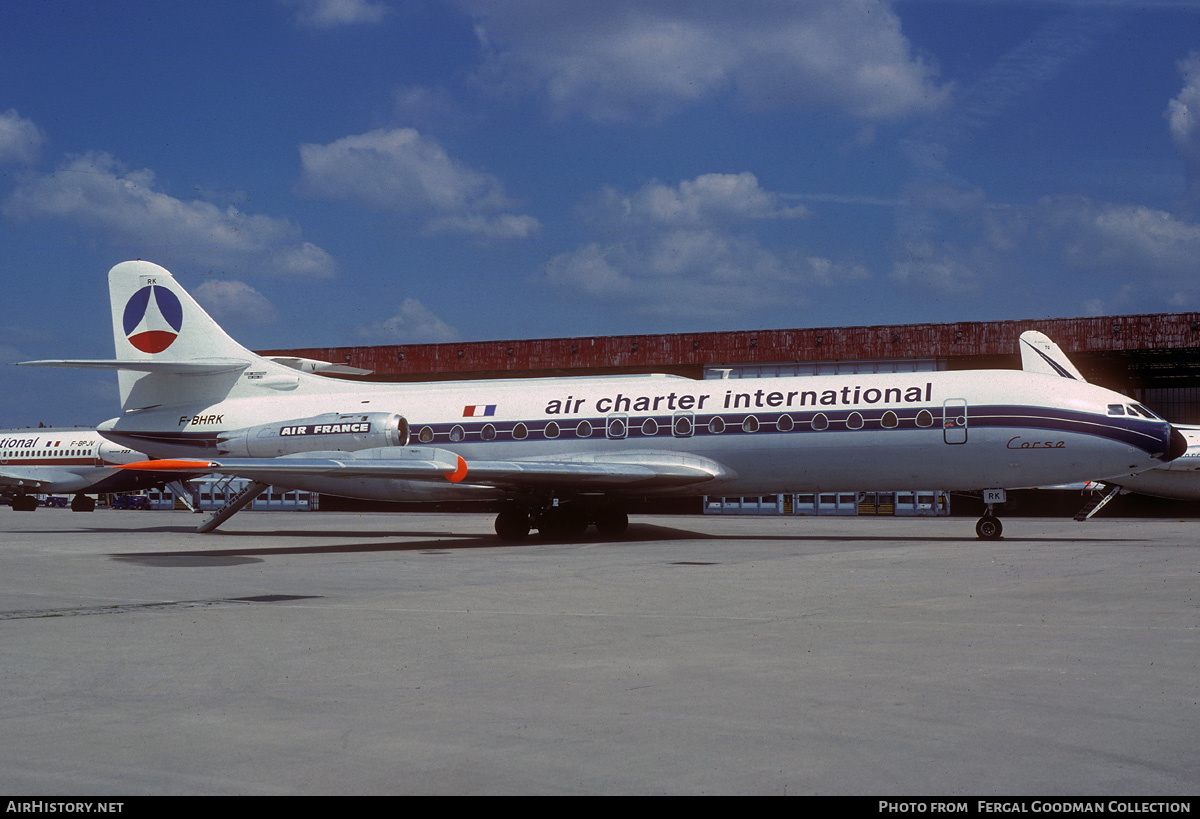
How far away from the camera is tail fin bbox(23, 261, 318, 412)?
3155 centimetres

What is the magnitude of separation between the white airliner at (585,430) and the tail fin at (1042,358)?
48.9 ft

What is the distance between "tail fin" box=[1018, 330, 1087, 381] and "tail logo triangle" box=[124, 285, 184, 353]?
2869 centimetres

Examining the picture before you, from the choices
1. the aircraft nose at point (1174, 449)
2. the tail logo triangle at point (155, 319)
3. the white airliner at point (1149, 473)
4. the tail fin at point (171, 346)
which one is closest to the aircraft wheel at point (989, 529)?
the aircraft nose at point (1174, 449)

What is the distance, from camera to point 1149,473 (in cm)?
3697

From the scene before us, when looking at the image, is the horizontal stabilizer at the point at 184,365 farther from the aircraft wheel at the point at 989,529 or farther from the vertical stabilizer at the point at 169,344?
the aircraft wheel at the point at 989,529

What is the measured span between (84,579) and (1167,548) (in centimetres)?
1935

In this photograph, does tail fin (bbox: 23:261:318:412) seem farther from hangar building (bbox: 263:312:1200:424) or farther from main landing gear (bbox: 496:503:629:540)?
hangar building (bbox: 263:312:1200:424)

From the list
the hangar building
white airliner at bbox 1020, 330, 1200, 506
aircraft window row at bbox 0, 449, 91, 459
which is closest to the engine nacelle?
the hangar building

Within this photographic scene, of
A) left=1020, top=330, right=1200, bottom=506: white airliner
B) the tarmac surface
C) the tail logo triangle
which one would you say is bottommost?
the tarmac surface

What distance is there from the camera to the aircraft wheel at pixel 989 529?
2506cm

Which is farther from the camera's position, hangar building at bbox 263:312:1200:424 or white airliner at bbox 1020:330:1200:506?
hangar building at bbox 263:312:1200:424

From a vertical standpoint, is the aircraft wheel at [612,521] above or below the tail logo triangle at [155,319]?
below

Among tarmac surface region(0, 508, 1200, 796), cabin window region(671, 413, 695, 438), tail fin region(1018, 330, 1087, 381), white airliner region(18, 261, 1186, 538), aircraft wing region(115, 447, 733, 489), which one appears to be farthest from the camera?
tail fin region(1018, 330, 1087, 381)

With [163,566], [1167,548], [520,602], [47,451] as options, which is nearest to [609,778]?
[520,602]
